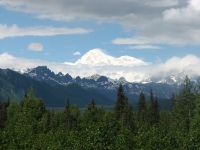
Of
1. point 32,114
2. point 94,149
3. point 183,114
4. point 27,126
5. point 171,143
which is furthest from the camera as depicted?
point 183,114

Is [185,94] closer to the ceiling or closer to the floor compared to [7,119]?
closer to the ceiling

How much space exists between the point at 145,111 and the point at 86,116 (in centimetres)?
3669

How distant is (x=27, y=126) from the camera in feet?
335

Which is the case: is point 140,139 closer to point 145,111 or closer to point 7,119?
point 7,119

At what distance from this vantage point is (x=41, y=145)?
2643 inches

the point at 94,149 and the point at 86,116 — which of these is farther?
the point at 86,116

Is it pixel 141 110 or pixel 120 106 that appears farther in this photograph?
pixel 141 110

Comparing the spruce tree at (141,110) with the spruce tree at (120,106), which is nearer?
the spruce tree at (120,106)

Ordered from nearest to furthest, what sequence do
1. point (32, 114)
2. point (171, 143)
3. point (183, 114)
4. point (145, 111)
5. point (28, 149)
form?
point (28, 149), point (171, 143), point (32, 114), point (183, 114), point (145, 111)

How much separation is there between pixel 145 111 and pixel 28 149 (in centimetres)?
13025

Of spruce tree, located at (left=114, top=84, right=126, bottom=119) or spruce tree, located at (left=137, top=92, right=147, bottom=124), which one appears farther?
spruce tree, located at (left=137, top=92, right=147, bottom=124)

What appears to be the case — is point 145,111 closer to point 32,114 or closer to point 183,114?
point 183,114

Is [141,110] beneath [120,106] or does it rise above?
beneath

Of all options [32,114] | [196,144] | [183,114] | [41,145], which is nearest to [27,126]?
[32,114]
